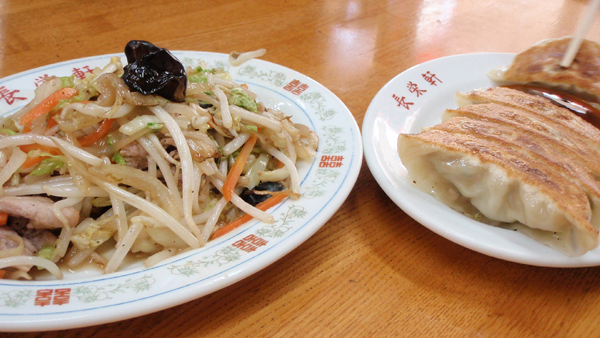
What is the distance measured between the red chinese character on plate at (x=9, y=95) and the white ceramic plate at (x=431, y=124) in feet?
5.47

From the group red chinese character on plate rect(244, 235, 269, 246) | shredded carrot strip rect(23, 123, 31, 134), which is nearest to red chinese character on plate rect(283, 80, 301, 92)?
red chinese character on plate rect(244, 235, 269, 246)

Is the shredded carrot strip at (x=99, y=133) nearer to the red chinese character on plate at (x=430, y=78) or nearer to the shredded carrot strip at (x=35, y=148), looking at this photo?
the shredded carrot strip at (x=35, y=148)

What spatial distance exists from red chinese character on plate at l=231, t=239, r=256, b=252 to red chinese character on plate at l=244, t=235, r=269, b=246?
14mm

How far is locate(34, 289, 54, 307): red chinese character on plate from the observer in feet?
3.32

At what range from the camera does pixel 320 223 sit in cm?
130

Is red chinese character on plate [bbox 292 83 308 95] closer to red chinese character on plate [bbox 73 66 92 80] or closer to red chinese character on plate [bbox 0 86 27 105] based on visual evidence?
red chinese character on plate [bbox 73 66 92 80]

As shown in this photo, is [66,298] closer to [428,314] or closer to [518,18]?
[428,314]

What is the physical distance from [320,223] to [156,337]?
595mm

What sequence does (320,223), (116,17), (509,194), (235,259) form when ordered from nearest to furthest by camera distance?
(235,259) < (320,223) < (509,194) < (116,17)

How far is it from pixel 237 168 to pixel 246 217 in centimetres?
23

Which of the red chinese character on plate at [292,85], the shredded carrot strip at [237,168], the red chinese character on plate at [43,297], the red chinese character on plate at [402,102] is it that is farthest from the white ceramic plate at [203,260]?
the red chinese character on plate at [402,102]

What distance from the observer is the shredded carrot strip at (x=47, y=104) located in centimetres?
151

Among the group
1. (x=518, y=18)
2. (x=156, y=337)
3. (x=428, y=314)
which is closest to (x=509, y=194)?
(x=428, y=314)

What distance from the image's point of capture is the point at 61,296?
104 centimetres
